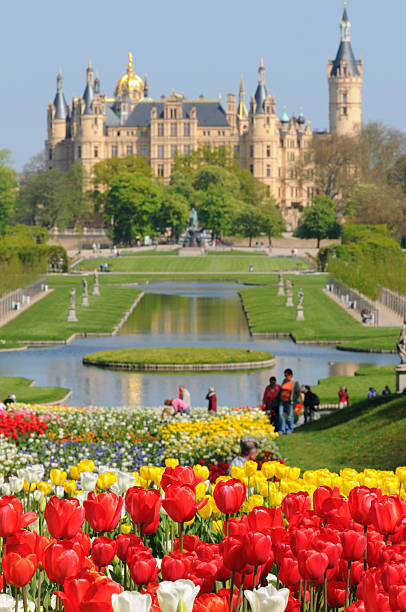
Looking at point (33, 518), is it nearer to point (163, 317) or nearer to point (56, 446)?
point (56, 446)

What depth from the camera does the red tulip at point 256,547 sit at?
15.2ft

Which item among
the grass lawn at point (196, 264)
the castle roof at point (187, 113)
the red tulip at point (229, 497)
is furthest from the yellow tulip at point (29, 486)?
the castle roof at point (187, 113)

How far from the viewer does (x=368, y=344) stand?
4938 centimetres

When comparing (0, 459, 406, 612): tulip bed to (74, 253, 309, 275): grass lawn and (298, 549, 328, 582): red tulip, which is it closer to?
(298, 549, 328, 582): red tulip

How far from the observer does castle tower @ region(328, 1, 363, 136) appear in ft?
634

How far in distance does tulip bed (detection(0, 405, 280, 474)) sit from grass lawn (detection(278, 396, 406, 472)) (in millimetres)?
563

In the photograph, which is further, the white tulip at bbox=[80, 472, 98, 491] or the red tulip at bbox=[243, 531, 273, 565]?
the white tulip at bbox=[80, 472, 98, 491]

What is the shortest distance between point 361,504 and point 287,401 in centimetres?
1853

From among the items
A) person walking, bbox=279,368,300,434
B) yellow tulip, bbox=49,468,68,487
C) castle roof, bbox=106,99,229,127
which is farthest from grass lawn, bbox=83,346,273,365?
castle roof, bbox=106,99,229,127

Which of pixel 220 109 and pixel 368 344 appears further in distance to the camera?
pixel 220 109

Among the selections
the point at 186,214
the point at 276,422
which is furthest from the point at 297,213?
the point at 276,422

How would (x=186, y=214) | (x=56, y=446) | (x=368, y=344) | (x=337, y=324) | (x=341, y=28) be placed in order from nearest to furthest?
(x=56, y=446) → (x=368, y=344) → (x=337, y=324) → (x=186, y=214) → (x=341, y=28)

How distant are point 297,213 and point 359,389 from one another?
519 ft

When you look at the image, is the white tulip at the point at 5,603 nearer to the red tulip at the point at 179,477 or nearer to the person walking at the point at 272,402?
the red tulip at the point at 179,477
